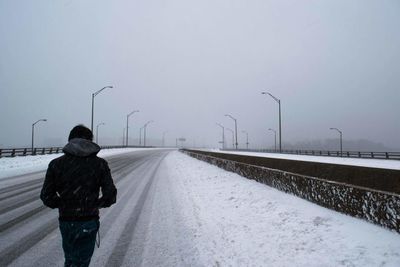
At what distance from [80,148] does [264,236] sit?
514 centimetres

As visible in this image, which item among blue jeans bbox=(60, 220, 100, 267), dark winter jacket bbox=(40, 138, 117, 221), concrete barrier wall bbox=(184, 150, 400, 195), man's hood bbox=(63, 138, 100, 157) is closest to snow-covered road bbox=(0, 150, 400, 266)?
blue jeans bbox=(60, 220, 100, 267)

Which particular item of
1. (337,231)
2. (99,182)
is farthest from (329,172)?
(99,182)

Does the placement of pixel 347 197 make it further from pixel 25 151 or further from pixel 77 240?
pixel 25 151

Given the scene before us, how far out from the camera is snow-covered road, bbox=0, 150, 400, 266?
611 cm

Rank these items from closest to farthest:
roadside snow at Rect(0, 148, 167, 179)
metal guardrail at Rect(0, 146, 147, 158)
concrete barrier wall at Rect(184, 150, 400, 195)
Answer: concrete barrier wall at Rect(184, 150, 400, 195)
roadside snow at Rect(0, 148, 167, 179)
metal guardrail at Rect(0, 146, 147, 158)

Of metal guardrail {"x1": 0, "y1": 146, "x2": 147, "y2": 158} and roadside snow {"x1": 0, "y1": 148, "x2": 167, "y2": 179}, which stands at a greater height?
metal guardrail {"x1": 0, "y1": 146, "x2": 147, "y2": 158}

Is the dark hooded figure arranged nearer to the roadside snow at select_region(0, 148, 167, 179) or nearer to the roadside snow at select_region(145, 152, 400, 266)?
the roadside snow at select_region(145, 152, 400, 266)

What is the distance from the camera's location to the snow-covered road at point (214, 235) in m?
6.11

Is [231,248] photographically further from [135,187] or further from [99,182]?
[135,187]

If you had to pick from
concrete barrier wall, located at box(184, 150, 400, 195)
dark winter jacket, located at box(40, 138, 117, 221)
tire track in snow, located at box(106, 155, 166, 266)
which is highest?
dark winter jacket, located at box(40, 138, 117, 221)

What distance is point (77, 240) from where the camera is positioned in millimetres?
4043

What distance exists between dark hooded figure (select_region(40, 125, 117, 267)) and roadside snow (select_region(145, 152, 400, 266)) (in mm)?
2393

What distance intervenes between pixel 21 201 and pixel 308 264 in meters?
10.9

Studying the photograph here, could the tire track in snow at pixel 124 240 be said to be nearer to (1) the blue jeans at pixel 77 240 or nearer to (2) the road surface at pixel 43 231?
(2) the road surface at pixel 43 231
